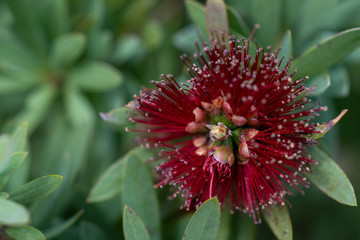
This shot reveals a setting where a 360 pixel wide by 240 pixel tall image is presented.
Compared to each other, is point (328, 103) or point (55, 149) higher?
point (55, 149)

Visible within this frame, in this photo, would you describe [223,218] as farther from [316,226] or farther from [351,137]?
[351,137]

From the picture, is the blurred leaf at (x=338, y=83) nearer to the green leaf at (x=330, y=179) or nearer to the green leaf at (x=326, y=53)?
the green leaf at (x=326, y=53)

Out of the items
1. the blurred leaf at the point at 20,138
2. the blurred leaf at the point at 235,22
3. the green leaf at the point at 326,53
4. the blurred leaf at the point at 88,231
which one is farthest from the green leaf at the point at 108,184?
the green leaf at the point at 326,53

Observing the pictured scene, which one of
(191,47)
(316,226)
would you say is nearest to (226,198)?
(191,47)

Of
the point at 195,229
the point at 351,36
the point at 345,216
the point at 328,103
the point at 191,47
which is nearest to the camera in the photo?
the point at 195,229

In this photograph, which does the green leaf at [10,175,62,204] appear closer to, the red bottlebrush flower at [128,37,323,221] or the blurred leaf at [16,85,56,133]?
the red bottlebrush flower at [128,37,323,221]

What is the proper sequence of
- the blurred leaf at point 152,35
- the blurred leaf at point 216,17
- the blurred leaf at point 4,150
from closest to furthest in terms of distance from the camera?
the blurred leaf at point 4,150 → the blurred leaf at point 216,17 → the blurred leaf at point 152,35
